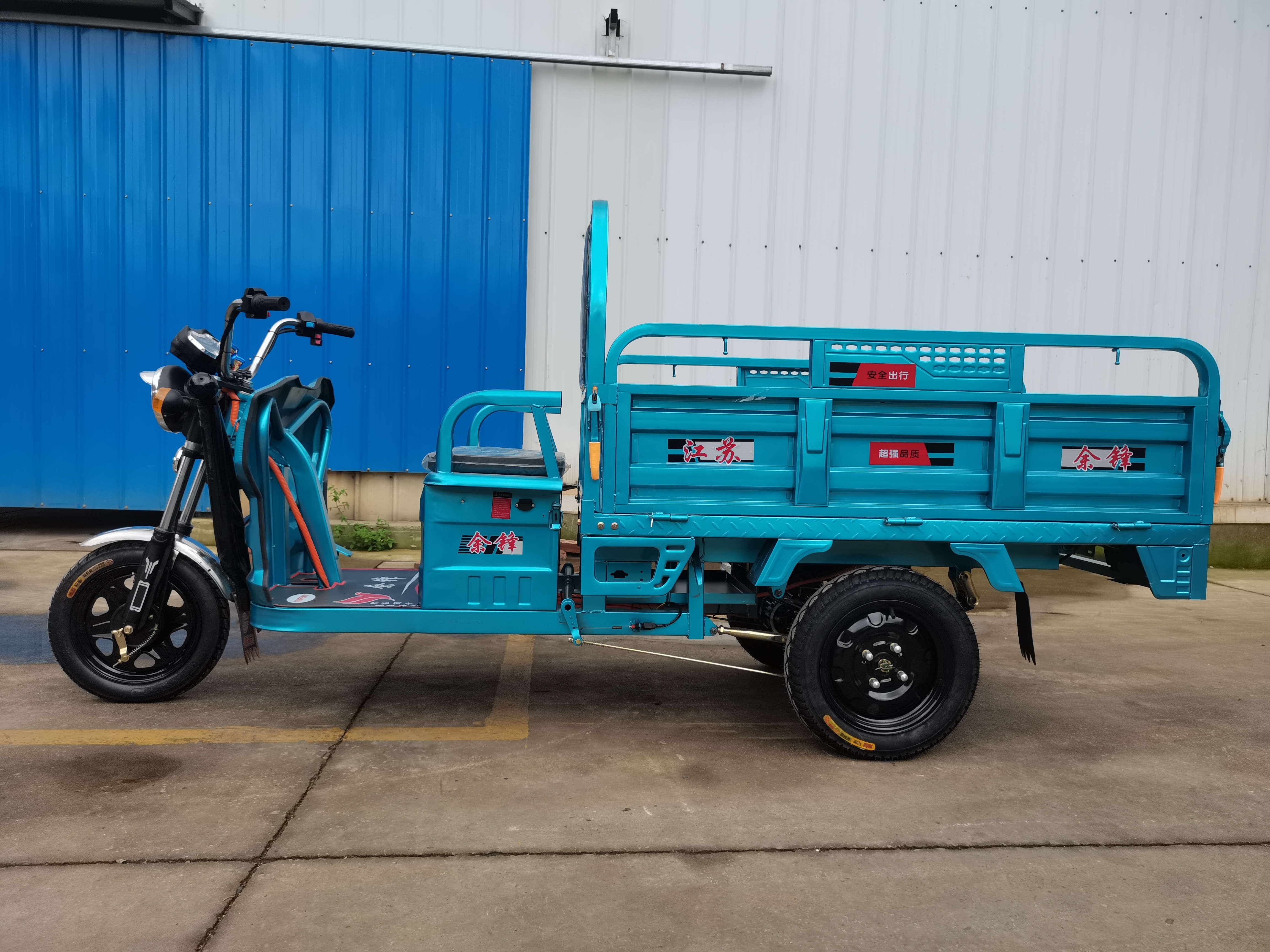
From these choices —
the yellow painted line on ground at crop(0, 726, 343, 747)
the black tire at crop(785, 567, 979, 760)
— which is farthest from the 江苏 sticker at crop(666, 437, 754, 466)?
the yellow painted line on ground at crop(0, 726, 343, 747)

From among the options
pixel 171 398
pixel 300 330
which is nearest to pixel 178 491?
pixel 171 398

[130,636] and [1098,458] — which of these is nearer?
[1098,458]

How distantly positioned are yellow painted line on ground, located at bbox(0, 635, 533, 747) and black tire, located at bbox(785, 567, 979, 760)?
1.24 meters

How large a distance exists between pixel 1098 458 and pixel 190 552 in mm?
3805

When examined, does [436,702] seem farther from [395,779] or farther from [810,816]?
[810,816]

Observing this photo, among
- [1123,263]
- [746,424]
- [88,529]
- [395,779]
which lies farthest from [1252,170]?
[88,529]

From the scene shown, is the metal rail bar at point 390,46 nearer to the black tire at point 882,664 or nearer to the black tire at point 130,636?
the black tire at point 130,636

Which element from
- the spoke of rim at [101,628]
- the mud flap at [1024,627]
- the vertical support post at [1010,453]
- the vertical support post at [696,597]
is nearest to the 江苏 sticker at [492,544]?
the vertical support post at [696,597]

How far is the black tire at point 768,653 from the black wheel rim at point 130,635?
2.64 metres

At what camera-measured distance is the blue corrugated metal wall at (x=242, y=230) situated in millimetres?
7820

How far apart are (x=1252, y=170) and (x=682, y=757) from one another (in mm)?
8195

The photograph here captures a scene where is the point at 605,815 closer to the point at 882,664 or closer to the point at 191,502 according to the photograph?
the point at 882,664

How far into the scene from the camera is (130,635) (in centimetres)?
406

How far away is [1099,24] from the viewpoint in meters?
8.36
